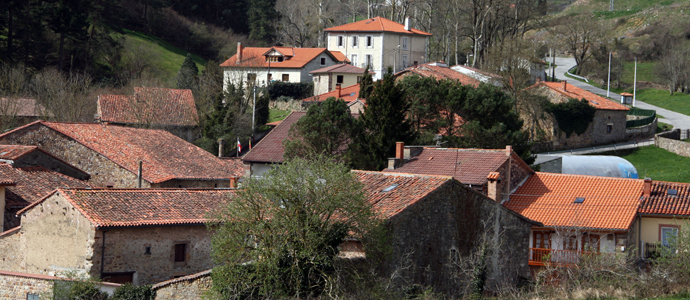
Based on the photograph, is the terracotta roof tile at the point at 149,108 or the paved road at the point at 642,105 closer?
the terracotta roof tile at the point at 149,108

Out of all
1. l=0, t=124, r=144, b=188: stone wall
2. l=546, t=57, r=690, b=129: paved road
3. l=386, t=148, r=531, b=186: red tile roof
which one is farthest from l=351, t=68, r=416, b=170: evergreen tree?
l=546, t=57, r=690, b=129: paved road

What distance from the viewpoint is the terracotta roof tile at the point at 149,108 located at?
53.8 metres

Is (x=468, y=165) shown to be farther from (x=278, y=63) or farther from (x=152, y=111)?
(x=278, y=63)

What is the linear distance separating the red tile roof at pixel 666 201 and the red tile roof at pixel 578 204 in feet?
1.46

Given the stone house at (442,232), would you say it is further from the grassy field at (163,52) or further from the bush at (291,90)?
the grassy field at (163,52)

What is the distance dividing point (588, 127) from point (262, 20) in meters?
51.6

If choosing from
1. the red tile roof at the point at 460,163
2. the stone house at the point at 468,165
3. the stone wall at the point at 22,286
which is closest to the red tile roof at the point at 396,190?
the stone house at the point at 468,165

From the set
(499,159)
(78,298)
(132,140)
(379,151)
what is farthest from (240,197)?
(132,140)

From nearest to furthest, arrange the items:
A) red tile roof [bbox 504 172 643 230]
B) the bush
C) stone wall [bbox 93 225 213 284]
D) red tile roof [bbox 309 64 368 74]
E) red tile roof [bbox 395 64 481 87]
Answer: stone wall [bbox 93 225 213 284]
red tile roof [bbox 504 172 643 230]
red tile roof [bbox 395 64 481 87]
the bush
red tile roof [bbox 309 64 368 74]

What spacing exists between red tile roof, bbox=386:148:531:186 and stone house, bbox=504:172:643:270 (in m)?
1.69

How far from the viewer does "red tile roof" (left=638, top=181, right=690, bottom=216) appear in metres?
28.8

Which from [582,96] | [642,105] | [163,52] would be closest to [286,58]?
[163,52]

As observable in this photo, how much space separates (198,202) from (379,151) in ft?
37.2

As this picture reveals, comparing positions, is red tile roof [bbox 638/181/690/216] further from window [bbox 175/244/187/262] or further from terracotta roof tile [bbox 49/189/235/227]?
window [bbox 175/244/187/262]
